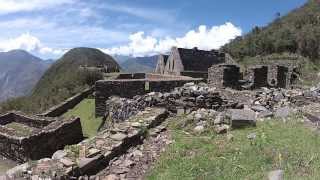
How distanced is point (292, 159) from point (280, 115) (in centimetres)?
351

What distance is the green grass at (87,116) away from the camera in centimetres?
1900

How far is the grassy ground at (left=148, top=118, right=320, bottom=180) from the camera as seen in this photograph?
324 inches

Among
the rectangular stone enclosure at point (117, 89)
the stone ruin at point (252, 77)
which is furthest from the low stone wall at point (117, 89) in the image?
the stone ruin at point (252, 77)

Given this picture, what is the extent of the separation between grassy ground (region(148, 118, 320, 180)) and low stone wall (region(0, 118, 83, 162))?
674 centimetres

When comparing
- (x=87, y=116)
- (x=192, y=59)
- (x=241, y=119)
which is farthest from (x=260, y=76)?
(x=241, y=119)

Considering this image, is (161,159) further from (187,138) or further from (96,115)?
(96,115)

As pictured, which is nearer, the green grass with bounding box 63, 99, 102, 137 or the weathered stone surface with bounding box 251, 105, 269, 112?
the weathered stone surface with bounding box 251, 105, 269, 112

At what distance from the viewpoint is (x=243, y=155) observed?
8938 millimetres

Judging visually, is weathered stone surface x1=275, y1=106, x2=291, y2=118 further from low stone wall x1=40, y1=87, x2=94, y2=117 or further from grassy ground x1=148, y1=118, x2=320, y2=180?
low stone wall x1=40, y1=87, x2=94, y2=117

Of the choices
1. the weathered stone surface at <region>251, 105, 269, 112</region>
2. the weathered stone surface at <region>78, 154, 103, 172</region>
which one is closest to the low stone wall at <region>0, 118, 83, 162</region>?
the weathered stone surface at <region>251, 105, 269, 112</region>

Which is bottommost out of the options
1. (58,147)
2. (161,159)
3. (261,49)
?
(58,147)

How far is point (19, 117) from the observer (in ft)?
69.1

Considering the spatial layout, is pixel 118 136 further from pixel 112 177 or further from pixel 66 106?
pixel 66 106

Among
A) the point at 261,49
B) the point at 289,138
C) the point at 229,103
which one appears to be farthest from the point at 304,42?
the point at 289,138
